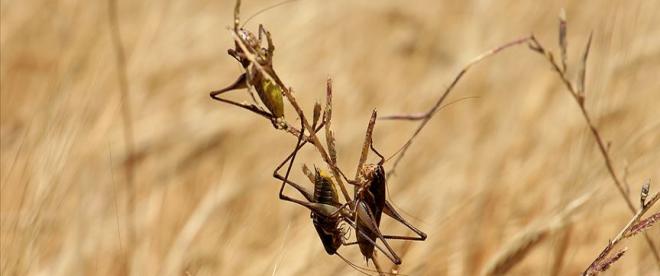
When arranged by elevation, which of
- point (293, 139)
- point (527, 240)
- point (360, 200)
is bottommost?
point (360, 200)

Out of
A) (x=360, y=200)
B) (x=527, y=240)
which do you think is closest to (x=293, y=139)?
(x=527, y=240)

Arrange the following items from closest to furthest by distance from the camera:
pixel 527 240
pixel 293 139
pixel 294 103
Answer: pixel 294 103
pixel 527 240
pixel 293 139

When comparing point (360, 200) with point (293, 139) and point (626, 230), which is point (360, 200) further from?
point (293, 139)

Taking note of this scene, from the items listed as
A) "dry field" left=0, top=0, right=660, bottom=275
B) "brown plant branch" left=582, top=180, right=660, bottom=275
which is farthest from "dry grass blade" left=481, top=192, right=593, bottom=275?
"brown plant branch" left=582, top=180, right=660, bottom=275

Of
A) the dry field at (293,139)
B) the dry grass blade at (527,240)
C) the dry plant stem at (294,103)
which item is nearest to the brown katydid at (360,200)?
the dry plant stem at (294,103)

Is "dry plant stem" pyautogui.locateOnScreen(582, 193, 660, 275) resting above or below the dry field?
below

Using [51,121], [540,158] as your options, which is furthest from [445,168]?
[51,121]

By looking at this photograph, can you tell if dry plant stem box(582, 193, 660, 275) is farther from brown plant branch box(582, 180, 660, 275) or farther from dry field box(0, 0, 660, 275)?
dry field box(0, 0, 660, 275)

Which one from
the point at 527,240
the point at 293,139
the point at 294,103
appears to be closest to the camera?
the point at 294,103
